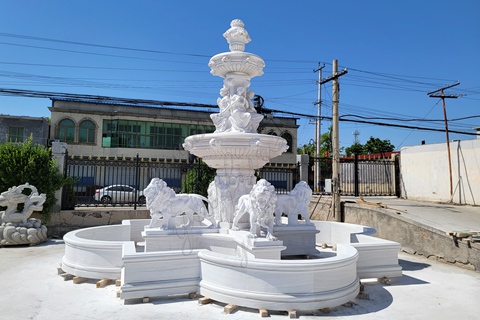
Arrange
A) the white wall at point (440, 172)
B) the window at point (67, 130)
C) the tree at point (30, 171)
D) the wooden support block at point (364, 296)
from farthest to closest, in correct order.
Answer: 1. the window at point (67, 130)
2. the white wall at point (440, 172)
3. the tree at point (30, 171)
4. the wooden support block at point (364, 296)

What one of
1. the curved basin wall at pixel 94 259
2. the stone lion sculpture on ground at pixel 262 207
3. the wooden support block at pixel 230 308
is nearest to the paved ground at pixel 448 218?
the stone lion sculpture on ground at pixel 262 207

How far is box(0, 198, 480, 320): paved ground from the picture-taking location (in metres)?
3.63

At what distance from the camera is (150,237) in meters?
5.08

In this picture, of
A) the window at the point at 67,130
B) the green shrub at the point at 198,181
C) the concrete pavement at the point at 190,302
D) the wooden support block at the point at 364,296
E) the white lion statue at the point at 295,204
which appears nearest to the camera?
the concrete pavement at the point at 190,302

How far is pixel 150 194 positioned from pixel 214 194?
1.23 m

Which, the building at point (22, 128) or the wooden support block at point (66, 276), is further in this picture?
the building at point (22, 128)

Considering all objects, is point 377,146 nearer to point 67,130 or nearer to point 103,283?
point 67,130

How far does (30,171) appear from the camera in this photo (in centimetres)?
904

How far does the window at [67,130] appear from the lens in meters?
22.1

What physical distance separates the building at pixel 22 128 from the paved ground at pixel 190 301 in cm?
1866

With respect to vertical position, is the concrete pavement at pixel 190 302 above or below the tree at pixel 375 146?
below

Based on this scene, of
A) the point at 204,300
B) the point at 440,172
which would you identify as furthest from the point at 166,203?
the point at 440,172

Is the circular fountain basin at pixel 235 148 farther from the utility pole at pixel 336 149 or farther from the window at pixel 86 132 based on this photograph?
the window at pixel 86 132

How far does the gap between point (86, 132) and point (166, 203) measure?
20.2m
